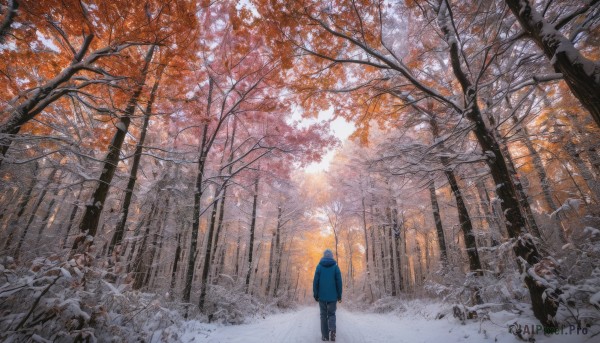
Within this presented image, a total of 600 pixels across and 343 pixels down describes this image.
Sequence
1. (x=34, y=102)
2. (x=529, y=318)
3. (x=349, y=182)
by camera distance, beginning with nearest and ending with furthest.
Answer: (x=529, y=318) → (x=34, y=102) → (x=349, y=182)

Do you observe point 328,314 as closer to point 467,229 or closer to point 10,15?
point 467,229

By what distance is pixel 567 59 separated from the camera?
269 centimetres

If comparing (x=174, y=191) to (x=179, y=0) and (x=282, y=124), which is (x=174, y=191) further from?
(x=179, y=0)

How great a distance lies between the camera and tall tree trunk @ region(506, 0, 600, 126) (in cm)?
253

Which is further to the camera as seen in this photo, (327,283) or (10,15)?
(327,283)

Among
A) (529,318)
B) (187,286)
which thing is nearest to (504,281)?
(529,318)

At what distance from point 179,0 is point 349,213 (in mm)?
14874

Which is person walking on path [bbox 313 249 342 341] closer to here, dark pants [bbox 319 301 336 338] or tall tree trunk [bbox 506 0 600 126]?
dark pants [bbox 319 301 336 338]

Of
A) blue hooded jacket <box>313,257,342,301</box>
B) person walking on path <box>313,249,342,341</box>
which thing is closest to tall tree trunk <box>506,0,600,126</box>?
person walking on path <box>313,249,342,341</box>

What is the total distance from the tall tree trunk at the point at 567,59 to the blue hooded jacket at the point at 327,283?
→ 4.65 meters

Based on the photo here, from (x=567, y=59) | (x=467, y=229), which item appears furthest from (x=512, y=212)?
(x=467, y=229)

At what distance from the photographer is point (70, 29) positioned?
496cm

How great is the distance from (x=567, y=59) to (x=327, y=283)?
5306mm

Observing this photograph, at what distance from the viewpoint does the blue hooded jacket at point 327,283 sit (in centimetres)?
514
